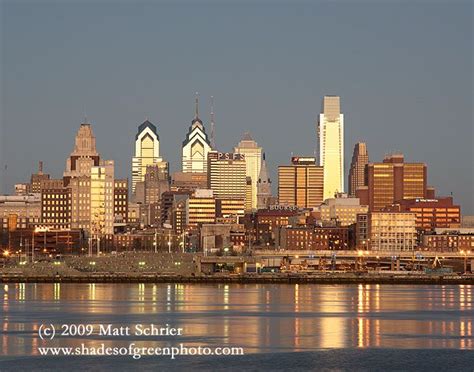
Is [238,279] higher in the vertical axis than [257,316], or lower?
higher

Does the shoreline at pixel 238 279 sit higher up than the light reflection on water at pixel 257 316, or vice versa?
the shoreline at pixel 238 279

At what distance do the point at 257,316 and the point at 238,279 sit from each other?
73364 mm

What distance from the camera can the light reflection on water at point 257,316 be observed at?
72.2 meters

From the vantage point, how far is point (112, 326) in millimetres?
78938

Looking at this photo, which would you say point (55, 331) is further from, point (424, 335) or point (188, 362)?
point (424, 335)

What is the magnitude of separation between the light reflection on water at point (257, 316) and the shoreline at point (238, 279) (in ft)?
87.6

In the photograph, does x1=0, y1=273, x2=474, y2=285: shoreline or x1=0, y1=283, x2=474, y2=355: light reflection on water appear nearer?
x1=0, y1=283, x2=474, y2=355: light reflection on water

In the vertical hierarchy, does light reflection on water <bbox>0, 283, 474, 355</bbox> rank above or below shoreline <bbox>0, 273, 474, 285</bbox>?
below

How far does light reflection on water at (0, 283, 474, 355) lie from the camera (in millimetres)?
72250

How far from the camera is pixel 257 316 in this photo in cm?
8844

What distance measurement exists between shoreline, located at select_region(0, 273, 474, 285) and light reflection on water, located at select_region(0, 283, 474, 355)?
26.7 m

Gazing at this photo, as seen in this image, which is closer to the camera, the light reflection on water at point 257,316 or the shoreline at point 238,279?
the light reflection on water at point 257,316

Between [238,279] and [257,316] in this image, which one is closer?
[257,316]

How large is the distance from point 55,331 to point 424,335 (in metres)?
19.9
